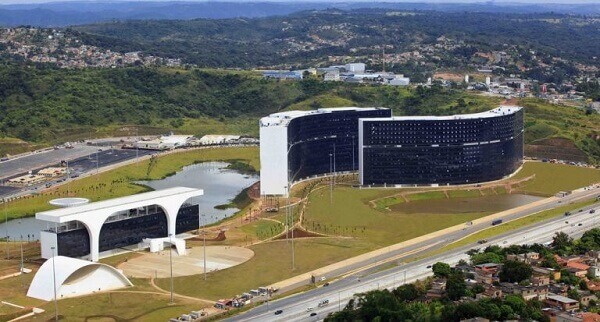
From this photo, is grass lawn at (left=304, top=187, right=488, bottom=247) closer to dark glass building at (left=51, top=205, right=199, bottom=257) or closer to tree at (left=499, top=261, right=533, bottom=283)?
dark glass building at (left=51, top=205, right=199, bottom=257)

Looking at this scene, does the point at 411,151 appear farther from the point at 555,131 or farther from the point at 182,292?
the point at 182,292

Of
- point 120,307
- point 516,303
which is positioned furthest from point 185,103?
point 516,303

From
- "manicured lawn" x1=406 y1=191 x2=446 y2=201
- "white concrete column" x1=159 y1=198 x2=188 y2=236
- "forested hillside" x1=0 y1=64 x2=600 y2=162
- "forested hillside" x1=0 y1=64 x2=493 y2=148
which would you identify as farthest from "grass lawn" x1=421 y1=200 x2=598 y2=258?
"forested hillside" x1=0 y1=64 x2=493 y2=148

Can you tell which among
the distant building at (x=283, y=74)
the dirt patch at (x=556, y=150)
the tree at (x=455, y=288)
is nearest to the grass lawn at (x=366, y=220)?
the tree at (x=455, y=288)

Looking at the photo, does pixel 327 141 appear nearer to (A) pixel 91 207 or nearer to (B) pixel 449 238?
(B) pixel 449 238

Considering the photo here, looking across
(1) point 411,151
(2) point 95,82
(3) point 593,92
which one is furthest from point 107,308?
(3) point 593,92

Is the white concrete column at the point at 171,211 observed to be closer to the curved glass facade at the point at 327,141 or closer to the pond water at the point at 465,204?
the pond water at the point at 465,204
